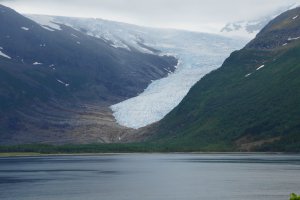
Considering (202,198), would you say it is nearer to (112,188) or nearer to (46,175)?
(112,188)

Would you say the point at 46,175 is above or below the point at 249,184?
below

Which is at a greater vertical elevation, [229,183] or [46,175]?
[229,183]

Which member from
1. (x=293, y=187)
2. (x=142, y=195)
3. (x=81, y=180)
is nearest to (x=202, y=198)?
(x=142, y=195)

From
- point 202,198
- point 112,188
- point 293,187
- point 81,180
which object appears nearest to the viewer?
point 202,198

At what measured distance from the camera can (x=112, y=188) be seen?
123 m

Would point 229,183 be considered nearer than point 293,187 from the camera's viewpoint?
No

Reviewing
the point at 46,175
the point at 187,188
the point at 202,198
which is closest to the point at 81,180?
the point at 46,175

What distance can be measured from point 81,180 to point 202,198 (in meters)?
43.1

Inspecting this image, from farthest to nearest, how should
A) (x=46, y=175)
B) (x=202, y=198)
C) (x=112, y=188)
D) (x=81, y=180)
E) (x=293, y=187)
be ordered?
1. (x=46, y=175)
2. (x=81, y=180)
3. (x=112, y=188)
4. (x=293, y=187)
5. (x=202, y=198)

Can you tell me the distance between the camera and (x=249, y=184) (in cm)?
12375

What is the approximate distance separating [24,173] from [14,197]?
179 ft

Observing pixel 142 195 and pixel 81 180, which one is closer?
pixel 142 195

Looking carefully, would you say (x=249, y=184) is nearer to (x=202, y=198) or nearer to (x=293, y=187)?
(x=293, y=187)

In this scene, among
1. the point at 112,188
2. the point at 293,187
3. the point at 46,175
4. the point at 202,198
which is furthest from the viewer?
the point at 46,175
